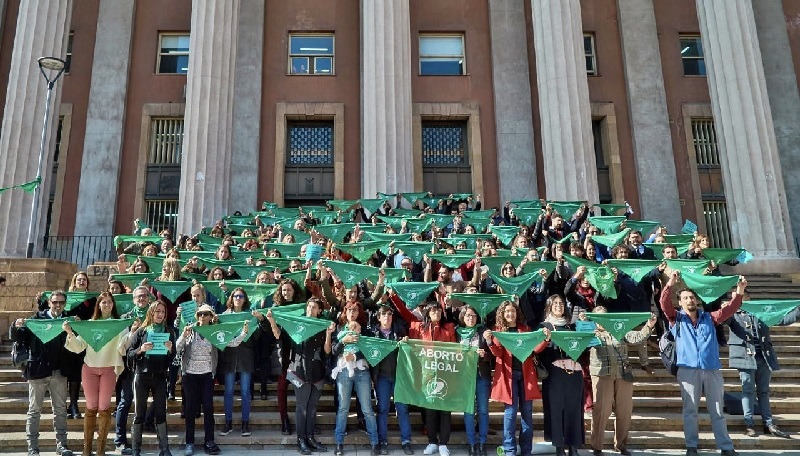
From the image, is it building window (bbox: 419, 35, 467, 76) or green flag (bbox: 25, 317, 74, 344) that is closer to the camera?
green flag (bbox: 25, 317, 74, 344)

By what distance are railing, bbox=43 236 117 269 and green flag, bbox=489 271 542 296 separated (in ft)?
53.6

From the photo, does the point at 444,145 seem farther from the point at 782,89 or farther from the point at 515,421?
the point at 515,421

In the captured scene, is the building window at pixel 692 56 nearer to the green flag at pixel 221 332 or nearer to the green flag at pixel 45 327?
the green flag at pixel 221 332

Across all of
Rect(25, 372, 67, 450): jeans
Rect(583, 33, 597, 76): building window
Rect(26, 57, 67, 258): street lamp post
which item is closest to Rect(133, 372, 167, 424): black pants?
Rect(25, 372, 67, 450): jeans

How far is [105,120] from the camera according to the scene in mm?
23594

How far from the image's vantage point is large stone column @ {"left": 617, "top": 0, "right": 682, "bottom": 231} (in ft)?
77.4

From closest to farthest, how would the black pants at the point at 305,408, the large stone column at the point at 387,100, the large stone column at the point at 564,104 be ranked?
the black pants at the point at 305,408 → the large stone column at the point at 564,104 → the large stone column at the point at 387,100

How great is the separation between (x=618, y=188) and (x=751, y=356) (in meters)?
15.3

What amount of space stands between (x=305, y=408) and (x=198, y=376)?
1.49 meters

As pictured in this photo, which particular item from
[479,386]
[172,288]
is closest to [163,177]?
[172,288]

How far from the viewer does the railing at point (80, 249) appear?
21875mm

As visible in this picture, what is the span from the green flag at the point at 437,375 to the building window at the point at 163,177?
16401mm

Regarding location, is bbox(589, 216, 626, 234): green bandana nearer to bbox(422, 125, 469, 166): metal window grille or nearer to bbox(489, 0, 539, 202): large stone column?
bbox(489, 0, 539, 202): large stone column

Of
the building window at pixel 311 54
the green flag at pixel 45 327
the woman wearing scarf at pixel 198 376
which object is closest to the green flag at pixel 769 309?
the woman wearing scarf at pixel 198 376
